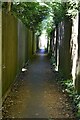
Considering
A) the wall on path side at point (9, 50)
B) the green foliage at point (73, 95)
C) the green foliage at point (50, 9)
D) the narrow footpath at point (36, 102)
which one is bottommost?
the narrow footpath at point (36, 102)

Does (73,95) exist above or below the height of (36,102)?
above

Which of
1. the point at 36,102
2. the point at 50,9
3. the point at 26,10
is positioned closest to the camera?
the point at 36,102

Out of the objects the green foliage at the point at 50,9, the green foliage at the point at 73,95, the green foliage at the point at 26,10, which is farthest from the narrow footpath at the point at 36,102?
the green foliage at the point at 26,10

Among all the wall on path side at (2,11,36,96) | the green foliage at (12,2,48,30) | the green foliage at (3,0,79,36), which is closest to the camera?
the wall on path side at (2,11,36,96)

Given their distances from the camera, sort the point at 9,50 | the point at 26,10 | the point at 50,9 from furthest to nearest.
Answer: the point at 50,9 → the point at 26,10 → the point at 9,50

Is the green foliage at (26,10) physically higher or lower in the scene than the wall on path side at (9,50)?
higher

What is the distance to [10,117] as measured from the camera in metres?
7.16

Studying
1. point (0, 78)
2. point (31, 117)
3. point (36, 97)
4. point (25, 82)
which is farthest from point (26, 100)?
point (25, 82)

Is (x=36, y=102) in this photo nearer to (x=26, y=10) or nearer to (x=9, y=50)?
(x=9, y=50)

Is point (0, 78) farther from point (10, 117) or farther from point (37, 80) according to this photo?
point (37, 80)

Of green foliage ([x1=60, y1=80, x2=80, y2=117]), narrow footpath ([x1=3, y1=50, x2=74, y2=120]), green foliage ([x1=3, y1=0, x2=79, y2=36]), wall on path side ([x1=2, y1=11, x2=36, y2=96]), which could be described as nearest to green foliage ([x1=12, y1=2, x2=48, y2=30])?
green foliage ([x1=3, y1=0, x2=79, y2=36])

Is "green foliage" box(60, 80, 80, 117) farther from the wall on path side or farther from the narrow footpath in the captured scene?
the wall on path side

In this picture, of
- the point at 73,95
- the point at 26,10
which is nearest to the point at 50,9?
the point at 26,10

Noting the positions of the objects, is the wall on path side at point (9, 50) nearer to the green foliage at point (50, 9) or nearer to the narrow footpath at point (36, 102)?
the narrow footpath at point (36, 102)
